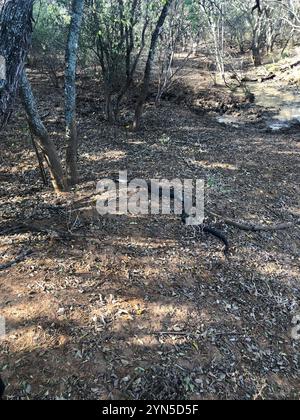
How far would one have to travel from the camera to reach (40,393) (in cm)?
272

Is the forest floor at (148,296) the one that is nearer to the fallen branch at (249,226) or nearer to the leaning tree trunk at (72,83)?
the fallen branch at (249,226)

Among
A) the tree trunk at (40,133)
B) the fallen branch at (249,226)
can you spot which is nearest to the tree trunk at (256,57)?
the fallen branch at (249,226)

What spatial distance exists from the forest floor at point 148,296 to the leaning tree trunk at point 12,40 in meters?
1.85

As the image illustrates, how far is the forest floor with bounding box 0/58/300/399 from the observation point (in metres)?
2.92

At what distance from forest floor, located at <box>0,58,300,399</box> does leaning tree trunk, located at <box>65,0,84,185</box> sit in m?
0.48

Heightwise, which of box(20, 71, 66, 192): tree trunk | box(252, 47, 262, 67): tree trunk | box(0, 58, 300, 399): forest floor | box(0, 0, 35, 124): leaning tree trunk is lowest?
box(0, 58, 300, 399): forest floor

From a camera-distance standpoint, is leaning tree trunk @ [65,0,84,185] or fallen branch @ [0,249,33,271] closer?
fallen branch @ [0,249,33,271]

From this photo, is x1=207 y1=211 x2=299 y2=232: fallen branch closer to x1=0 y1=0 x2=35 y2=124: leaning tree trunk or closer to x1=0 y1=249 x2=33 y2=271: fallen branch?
x1=0 y1=249 x2=33 y2=271: fallen branch

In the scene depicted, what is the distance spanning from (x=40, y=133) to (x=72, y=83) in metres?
0.83

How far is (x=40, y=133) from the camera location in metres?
4.90

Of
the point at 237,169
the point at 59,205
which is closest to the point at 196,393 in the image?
the point at 59,205

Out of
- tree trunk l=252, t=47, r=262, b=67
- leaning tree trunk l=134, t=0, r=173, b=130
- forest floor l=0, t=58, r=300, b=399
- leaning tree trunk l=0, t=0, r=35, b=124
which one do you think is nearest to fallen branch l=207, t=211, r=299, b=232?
forest floor l=0, t=58, r=300, b=399

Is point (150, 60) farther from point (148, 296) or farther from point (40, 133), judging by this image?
point (148, 296)

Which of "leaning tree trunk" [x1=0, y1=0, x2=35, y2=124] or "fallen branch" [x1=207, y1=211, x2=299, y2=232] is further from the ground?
"leaning tree trunk" [x1=0, y1=0, x2=35, y2=124]
